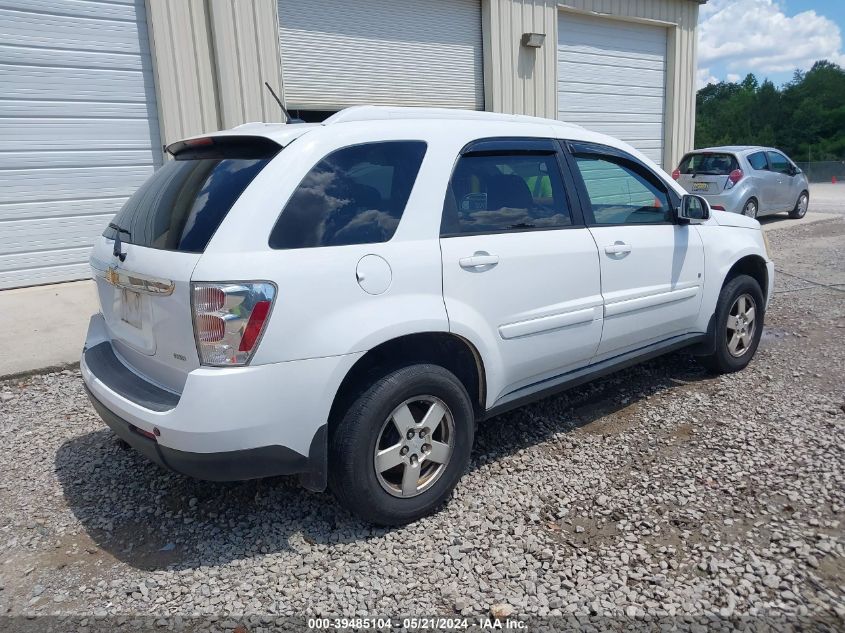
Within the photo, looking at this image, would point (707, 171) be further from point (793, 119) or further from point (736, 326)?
point (793, 119)

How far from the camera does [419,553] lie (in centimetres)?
299

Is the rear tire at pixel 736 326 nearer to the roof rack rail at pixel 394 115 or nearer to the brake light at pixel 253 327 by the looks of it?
the roof rack rail at pixel 394 115

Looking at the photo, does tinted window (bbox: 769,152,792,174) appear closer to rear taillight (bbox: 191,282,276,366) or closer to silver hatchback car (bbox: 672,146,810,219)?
silver hatchback car (bbox: 672,146,810,219)

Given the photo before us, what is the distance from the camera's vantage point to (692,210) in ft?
14.5

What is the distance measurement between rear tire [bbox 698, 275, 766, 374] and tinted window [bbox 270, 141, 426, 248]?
2737mm

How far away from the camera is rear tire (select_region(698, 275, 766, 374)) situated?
15.7 ft

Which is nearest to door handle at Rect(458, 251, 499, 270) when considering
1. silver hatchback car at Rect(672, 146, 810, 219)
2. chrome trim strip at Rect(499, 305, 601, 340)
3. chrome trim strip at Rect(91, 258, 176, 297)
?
chrome trim strip at Rect(499, 305, 601, 340)

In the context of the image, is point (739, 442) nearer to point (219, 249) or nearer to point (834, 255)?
point (219, 249)

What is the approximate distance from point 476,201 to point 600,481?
5.26 ft

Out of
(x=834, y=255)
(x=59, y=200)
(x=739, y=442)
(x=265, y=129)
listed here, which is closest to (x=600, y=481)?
(x=739, y=442)

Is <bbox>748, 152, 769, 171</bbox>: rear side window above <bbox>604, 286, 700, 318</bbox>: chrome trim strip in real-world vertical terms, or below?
above

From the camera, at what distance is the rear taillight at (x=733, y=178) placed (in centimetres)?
1305

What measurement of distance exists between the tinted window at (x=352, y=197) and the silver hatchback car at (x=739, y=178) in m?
10.8

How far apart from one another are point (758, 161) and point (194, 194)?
13.6 meters
